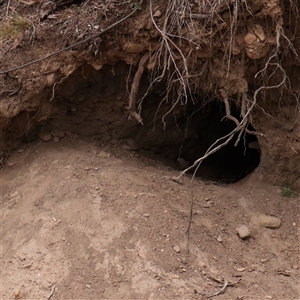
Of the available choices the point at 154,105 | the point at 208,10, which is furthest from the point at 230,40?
the point at 154,105

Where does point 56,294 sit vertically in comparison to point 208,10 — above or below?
below

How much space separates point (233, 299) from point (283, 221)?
912 mm

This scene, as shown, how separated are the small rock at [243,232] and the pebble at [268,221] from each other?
17 centimetres

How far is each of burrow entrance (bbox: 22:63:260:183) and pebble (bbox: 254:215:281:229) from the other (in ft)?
1.99

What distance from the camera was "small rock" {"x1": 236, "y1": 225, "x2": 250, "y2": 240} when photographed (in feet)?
10.4

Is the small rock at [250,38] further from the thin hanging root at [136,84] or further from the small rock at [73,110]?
the small rock at [73,110]

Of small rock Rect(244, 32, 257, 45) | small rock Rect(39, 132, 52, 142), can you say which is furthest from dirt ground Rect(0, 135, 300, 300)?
small rock Rect(244, 32, 257, 45)

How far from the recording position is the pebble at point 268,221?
10.9 feet

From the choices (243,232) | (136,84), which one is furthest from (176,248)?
(136,84)

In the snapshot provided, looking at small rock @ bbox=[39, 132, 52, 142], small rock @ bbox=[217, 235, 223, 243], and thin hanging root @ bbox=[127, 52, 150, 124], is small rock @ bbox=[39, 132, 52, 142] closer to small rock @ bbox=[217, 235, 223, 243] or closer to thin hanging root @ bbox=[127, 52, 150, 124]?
thin hanging root @ bbox=[127, 52, 150, 124]

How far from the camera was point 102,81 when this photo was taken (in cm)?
385

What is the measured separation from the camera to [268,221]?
333cm

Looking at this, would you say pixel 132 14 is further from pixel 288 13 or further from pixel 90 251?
pixel 90 251

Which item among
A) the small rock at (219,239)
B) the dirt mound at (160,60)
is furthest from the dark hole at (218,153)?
the small rock at (219,239)
